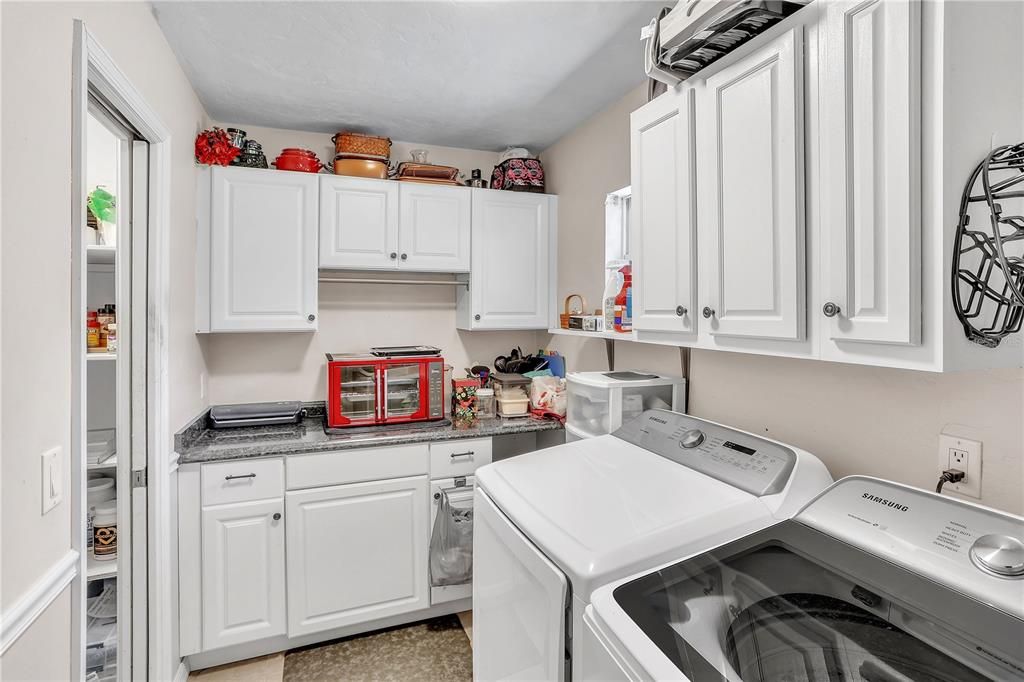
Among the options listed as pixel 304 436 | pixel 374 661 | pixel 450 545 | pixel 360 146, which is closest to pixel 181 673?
pixel 374 661

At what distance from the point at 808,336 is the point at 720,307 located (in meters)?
0.25

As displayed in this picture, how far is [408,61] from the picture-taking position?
2.01 meters

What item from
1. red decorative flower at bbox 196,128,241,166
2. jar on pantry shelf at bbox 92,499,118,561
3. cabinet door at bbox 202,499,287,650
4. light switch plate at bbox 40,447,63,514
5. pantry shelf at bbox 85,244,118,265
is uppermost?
red decorative flower at bbox 196,128,241,166

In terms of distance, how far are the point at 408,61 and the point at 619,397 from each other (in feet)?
5.17

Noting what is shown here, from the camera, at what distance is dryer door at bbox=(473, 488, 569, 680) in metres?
1.12

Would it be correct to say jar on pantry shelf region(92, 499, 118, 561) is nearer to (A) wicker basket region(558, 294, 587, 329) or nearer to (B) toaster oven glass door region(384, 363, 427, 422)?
(B) toaster oven glass door region(384, 363, 427, 422)

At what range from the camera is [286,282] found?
2473mm

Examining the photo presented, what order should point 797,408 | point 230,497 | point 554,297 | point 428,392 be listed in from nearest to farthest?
point 797,408 < point 230,497 < point 428,392 < point 554,297

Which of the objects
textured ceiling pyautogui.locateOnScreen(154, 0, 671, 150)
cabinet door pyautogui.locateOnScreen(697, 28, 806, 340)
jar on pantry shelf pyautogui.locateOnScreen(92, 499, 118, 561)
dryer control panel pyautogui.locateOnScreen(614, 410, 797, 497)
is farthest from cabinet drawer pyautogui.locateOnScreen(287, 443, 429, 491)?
textured ceiling pyautogui.locateOnScreen(154, 0, 671, 150)

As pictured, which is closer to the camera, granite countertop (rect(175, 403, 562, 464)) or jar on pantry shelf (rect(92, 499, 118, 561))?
jar on pantry shelf (rect(92, 499, 118, 561))

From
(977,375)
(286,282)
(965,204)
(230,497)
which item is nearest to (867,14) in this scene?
(965,204)

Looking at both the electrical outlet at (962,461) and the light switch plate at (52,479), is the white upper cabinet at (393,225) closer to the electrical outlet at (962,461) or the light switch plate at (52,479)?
the light switch plate at (52,479)

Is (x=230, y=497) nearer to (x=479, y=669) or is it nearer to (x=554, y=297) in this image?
(x=479, y=669)

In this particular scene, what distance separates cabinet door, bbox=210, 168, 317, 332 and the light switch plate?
1424 millimetres
